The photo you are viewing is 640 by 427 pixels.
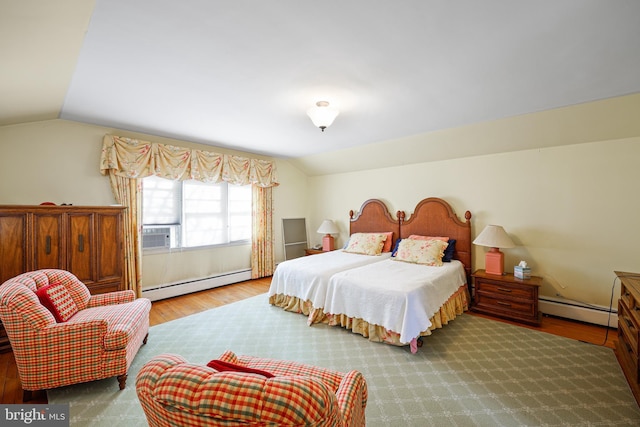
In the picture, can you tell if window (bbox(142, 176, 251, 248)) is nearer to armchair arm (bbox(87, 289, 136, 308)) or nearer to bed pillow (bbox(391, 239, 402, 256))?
armchair arm (bbox(87, 289, 136, 308))

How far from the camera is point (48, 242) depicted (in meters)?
2.61

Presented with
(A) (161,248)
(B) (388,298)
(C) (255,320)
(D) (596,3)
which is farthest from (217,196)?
(D) (596,3)

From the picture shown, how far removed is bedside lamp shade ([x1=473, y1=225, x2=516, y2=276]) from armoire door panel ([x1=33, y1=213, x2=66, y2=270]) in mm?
4633

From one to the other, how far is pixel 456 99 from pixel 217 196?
3.89 meters

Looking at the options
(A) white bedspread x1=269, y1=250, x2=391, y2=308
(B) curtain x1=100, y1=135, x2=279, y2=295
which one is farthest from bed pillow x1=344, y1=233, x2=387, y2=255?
(B) curtain x1=100, y1=135, x2=279, y2=295

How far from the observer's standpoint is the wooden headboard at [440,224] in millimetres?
3857

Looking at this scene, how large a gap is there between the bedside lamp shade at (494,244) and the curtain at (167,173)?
12.0 ft

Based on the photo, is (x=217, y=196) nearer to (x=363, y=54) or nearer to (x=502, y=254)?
(x=363, y=54)

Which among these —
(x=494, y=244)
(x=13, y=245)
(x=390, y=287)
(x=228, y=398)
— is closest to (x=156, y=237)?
(x=13, y=245)

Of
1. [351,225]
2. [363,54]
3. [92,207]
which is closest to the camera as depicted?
[363,54]

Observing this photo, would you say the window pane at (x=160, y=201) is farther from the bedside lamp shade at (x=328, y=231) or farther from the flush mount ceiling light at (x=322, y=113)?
the flush mount ceiling light at (x=322, y=113)

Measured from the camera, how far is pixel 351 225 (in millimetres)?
5180

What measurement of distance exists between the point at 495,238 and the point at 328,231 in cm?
276

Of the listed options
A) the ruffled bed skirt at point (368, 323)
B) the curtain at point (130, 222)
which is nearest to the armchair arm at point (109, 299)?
the curtain at point (130, 222)
